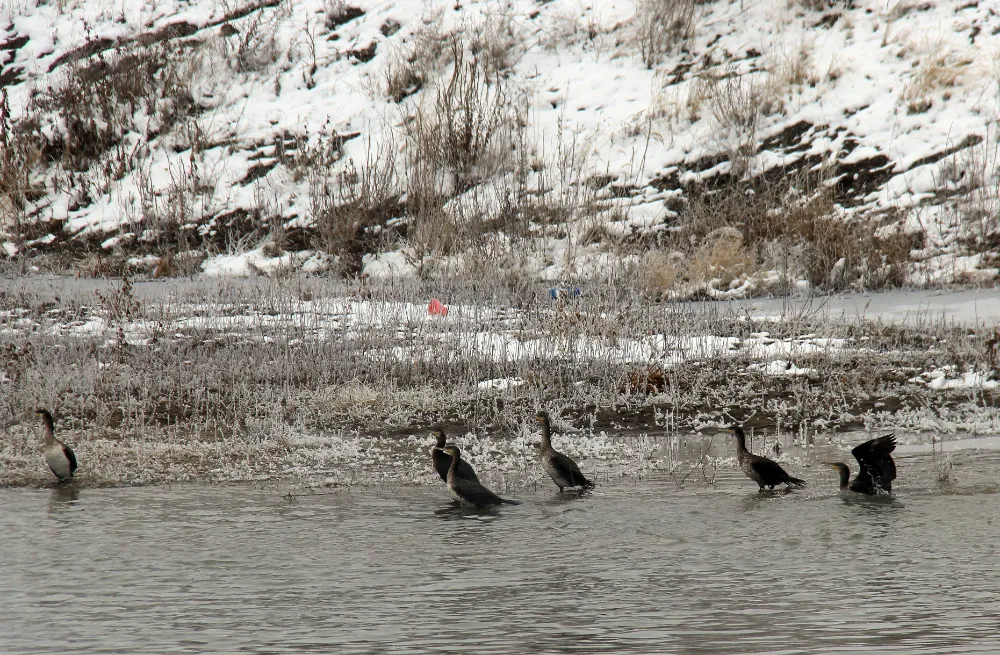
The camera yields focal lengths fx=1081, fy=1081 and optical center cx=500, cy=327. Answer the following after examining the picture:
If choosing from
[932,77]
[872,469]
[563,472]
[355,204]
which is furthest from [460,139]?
[872,469]

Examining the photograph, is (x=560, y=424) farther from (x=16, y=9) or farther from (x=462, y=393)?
(x=16, y=9)

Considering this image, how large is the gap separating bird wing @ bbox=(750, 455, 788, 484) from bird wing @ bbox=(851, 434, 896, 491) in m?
0.46

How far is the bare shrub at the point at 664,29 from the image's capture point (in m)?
20.3

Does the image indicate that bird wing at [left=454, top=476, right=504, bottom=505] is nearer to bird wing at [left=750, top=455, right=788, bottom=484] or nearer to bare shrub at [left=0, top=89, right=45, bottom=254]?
bird wing at [left=750, top=455, right=788, bottom=484]

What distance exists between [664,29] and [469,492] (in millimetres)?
15820

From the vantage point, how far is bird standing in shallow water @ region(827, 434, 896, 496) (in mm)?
6316

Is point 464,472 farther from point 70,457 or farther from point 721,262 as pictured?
point 721,262

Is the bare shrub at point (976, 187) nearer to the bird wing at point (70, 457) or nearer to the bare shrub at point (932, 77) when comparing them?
the bare shrub at point (932, 77)

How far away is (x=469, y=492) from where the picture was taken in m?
6.27

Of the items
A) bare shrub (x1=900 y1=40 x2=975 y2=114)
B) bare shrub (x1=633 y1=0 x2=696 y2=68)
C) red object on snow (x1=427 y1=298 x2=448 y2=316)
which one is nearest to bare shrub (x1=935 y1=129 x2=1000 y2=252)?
bare shrub (x1=900 y1=40 x2=975 y2=114)

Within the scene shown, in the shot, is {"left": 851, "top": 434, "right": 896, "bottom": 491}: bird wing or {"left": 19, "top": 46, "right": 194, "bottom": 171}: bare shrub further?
{"left": 19, "top": 46, "right": 194, "bottom": 171}: bare shrub

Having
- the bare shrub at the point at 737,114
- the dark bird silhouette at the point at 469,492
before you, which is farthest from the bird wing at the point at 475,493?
the bare shrub at the point at 737,114

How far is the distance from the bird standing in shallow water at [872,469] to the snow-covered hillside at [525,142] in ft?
24.9

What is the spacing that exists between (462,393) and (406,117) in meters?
11.5
